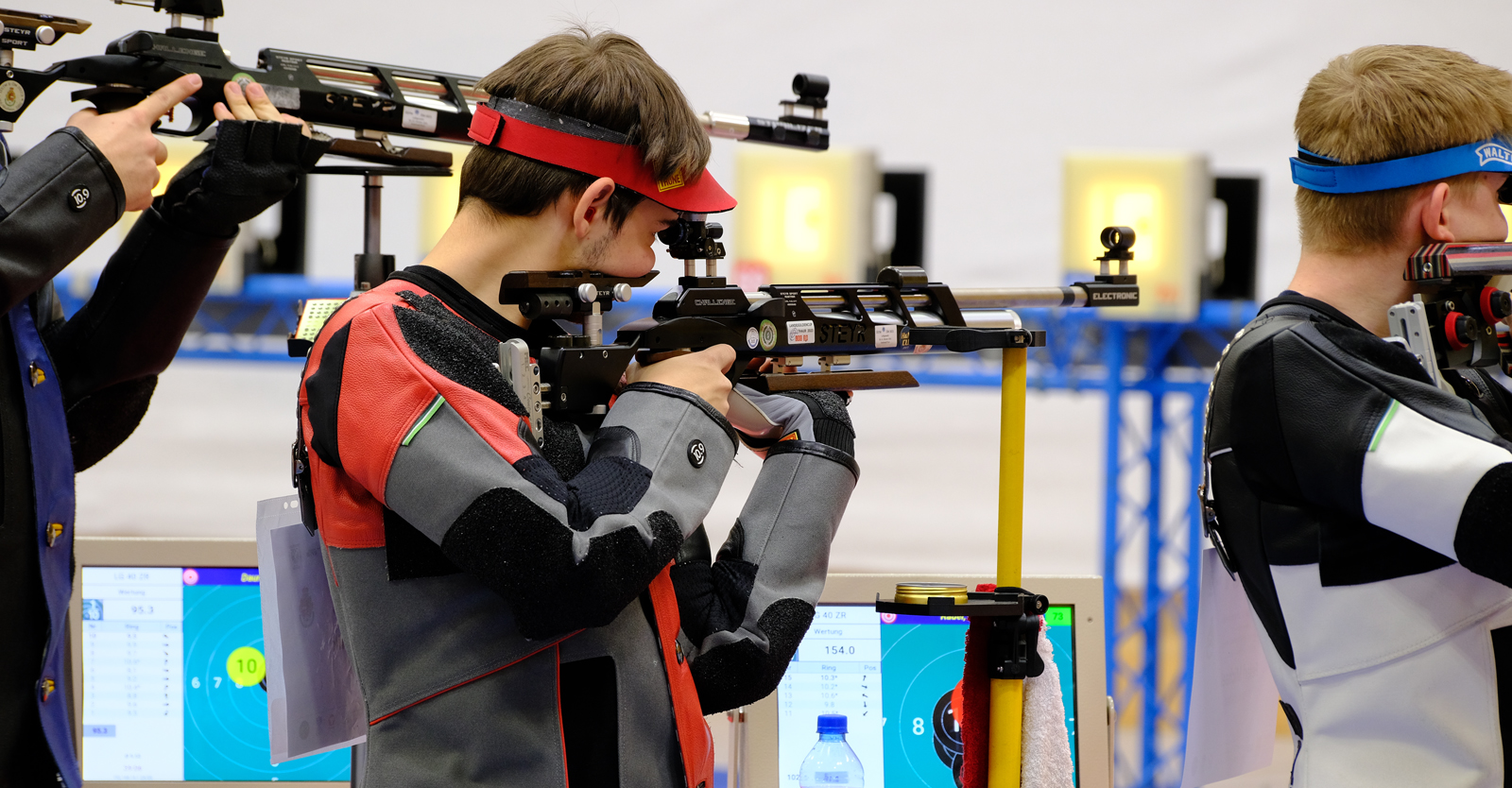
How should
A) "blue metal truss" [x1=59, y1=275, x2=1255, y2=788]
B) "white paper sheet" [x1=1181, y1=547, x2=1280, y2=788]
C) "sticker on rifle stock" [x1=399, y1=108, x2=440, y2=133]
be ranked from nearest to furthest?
1. "white paper sheet" [x1=1181, y1=547, x2=1280, y2=788]
2. "sticker on rifle stock" [x1=399, y1=108, x2=440, y2=133]
3. "blue metal truss" [x1=59, y1=275, x2=1255, y2=788]

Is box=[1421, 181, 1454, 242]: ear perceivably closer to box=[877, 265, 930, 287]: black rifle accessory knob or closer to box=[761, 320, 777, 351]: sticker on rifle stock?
box=[877, 265, 930, 287]: black rifle accessory knob

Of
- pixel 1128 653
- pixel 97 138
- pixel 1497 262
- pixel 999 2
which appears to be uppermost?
pixel 999 2

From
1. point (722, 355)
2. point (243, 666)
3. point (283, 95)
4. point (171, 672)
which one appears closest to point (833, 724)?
point (722, 355)

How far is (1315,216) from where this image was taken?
4.45ft

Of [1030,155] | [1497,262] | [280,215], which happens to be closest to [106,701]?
[1497,262]

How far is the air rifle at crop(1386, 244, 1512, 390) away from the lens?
1274 mm

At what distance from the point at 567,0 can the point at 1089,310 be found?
6.62 ft

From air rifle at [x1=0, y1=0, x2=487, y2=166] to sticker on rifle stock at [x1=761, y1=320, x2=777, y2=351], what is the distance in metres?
0.36

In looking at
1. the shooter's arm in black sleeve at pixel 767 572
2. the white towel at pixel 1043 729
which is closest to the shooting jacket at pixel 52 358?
the shooter's arm in black sleeve at pixel 767 572

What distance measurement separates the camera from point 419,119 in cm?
159

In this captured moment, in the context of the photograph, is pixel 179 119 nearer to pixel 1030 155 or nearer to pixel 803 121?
pixel 803 121

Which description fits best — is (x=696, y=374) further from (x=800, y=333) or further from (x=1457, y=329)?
(x=1457, y=329)

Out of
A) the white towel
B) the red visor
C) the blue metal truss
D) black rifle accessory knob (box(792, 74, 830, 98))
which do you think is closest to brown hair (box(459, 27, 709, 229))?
the red visor

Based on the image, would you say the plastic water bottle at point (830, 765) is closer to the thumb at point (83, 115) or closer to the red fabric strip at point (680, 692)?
the red fabric strip at point (680, 692)
